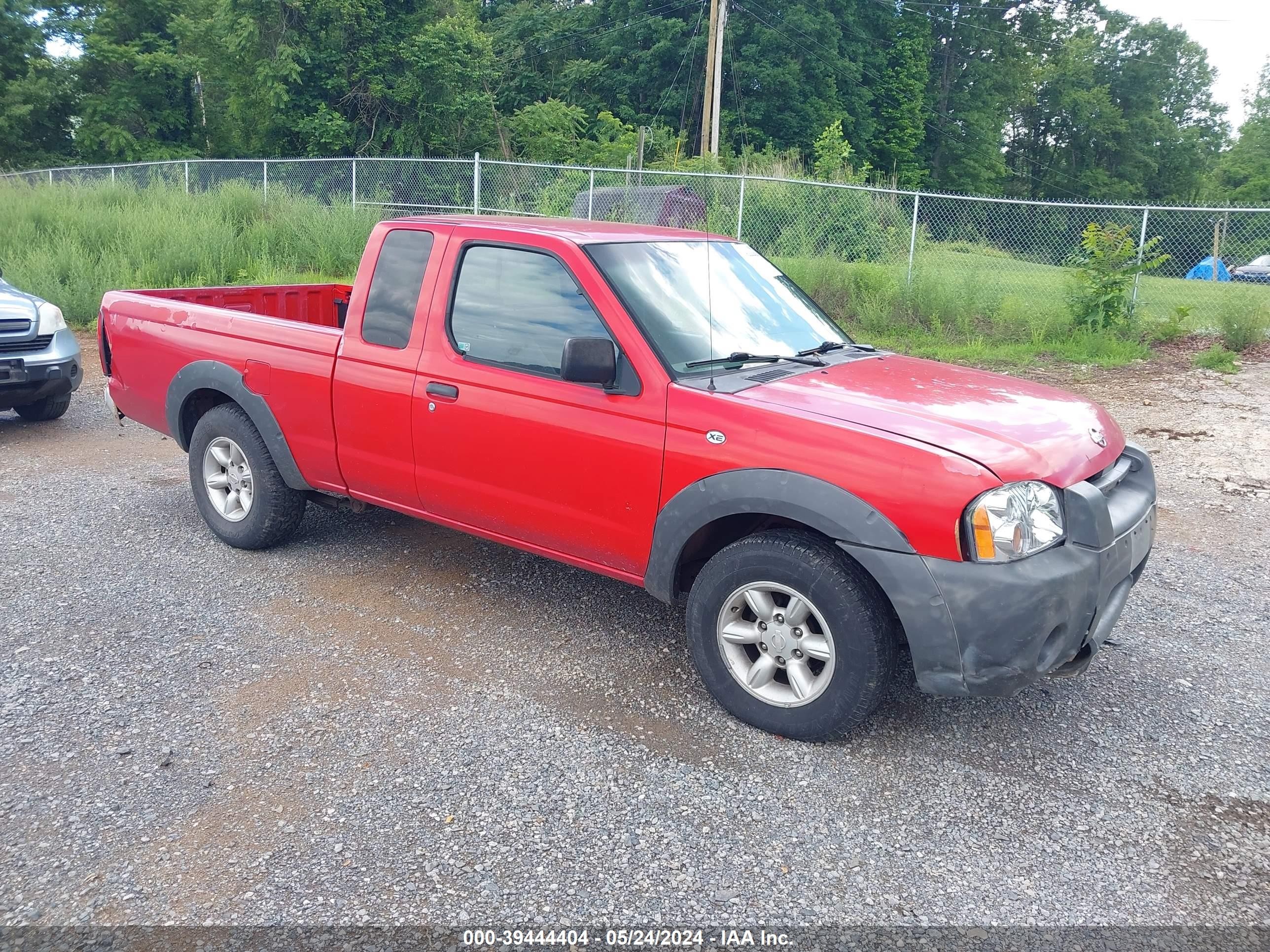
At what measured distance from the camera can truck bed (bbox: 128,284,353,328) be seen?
20.9 feet

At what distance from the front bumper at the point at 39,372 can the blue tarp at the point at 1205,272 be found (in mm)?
15956

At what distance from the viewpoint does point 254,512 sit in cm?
558

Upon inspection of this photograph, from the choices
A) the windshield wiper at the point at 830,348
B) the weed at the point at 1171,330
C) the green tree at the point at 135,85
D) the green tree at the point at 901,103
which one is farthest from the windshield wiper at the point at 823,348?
the green tree at the point at 901,103

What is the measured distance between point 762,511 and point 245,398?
3090 mm

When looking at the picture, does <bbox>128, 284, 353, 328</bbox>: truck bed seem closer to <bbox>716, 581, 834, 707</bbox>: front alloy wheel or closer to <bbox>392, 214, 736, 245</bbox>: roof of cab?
<bbox>392, 214, 736, 245</bbox>: roof of cab

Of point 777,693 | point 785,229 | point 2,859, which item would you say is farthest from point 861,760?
point 785,229

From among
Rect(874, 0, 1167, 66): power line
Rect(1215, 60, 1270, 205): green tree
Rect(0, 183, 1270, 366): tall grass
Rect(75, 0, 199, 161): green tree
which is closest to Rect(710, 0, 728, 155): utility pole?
Rect(0, 183, 1270, 366): tall grass

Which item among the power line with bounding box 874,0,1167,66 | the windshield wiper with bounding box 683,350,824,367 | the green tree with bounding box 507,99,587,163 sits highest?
the power line with bounding box 874,0,1167,66

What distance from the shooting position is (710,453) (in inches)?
152

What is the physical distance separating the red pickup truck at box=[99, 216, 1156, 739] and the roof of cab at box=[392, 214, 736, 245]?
24mm

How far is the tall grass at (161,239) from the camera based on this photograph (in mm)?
13578

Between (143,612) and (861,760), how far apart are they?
338cm

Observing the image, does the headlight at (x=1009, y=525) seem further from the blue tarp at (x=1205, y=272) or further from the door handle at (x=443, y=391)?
the blue tarp at (x=1205, y=272)

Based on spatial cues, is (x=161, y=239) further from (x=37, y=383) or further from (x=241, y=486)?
(x=241, y=486)
